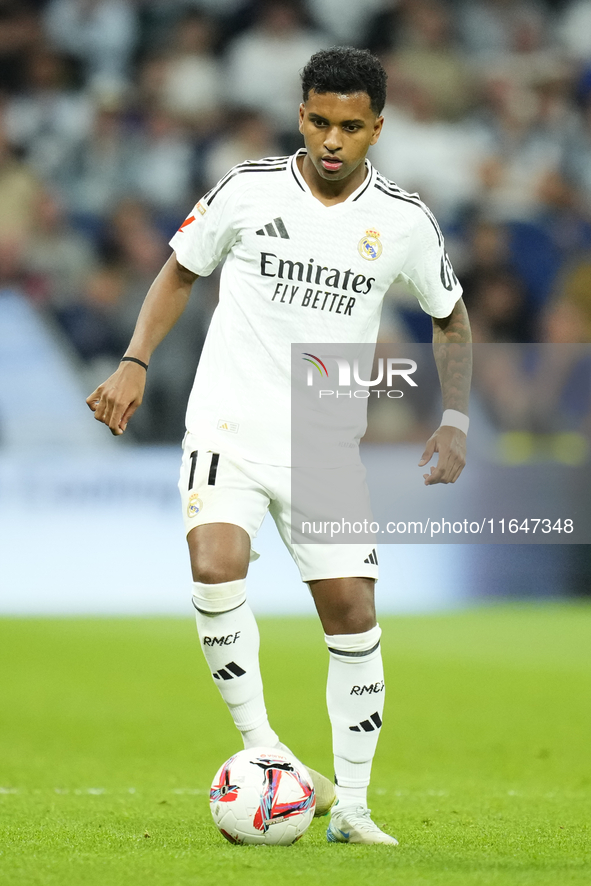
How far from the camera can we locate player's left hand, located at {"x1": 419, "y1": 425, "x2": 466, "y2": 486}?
397cm

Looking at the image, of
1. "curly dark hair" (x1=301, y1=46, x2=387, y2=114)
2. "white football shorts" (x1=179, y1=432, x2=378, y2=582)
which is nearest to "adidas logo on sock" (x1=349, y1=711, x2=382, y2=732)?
"white football shorts" (x1=179, y1=432, x2=378, y2=582)

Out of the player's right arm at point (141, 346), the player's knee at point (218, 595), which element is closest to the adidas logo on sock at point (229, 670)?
the player's knee at point (218, 595)

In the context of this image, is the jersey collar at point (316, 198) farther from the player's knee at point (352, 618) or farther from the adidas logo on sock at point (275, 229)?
the player's knee at point (352, 618)

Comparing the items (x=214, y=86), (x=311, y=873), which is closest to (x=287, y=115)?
(x=214, y=86)

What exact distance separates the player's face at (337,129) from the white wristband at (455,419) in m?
0.85

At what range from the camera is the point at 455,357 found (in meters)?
4.21

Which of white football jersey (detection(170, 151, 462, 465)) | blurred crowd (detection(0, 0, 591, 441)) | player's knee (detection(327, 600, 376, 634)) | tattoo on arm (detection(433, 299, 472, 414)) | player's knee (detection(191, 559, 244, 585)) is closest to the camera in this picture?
player's knee (detection(191, 559, 244, 585))

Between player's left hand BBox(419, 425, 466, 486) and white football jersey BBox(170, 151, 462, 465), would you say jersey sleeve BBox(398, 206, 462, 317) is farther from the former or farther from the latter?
player's left hand BBox(419, 425, 466, 486)

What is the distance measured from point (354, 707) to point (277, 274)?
53.3 inches

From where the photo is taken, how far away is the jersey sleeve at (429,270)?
13.3ft

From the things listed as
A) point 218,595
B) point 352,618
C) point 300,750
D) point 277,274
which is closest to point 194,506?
point 218,595

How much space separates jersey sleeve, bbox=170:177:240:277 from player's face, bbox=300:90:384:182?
32 cm

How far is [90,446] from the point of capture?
33.3ft

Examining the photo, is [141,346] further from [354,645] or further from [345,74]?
[354,645]
